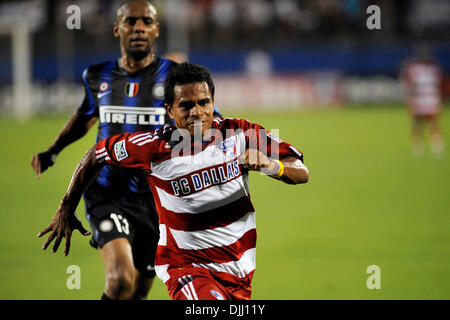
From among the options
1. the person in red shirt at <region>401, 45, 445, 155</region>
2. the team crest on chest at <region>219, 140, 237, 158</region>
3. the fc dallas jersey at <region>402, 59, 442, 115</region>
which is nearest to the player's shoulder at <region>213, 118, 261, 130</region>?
the team crest on chest at <region>219, 140, 237, 158</region>

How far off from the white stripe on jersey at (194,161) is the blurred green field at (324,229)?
2421mm

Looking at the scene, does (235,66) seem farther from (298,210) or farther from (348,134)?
(298,210)

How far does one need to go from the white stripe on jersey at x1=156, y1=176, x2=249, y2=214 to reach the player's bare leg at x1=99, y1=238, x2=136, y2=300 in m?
1.03

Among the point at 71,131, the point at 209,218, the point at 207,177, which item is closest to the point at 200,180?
the point at 207,177

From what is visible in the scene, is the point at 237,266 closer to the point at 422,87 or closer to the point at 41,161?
the point at 41,161

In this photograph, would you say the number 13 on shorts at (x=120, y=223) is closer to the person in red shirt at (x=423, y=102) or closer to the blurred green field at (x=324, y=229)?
the blurred green field at (x=324, y=229)

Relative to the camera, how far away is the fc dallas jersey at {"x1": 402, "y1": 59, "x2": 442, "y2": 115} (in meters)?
16.3

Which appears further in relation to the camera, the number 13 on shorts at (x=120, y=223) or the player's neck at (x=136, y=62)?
the player's neck at (x=136, y=62)

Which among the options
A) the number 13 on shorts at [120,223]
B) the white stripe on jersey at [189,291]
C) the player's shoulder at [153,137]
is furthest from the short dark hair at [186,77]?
the number 13 on shorts at [120,223]

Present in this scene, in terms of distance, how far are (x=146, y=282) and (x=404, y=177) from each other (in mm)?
8021

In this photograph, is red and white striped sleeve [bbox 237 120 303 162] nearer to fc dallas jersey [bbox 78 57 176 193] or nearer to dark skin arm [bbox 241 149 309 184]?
dark skin arm [bbox 241 149 309 184]

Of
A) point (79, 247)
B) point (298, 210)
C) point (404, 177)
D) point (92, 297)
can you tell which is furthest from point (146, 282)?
point (404, 177)

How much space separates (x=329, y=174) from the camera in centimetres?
1272

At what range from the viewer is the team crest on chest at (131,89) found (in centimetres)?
498
